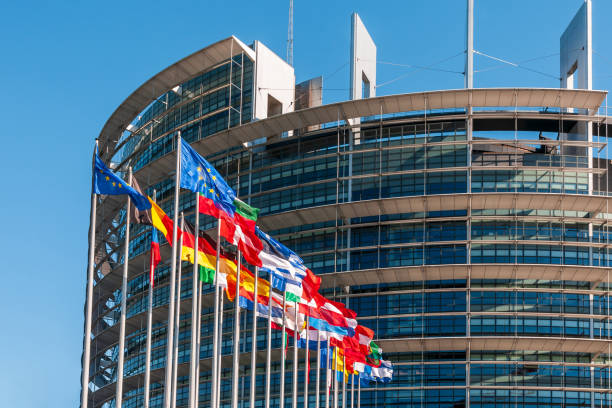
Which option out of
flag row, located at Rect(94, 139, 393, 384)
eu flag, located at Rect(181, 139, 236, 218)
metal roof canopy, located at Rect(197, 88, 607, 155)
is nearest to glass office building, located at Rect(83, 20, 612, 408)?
metal roof canopy, located at Rect(197, 88, 607, 155)

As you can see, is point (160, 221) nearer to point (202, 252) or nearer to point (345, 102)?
point (202, 252)

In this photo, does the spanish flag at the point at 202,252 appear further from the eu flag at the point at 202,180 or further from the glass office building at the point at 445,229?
the glass office building at the point at 445,229

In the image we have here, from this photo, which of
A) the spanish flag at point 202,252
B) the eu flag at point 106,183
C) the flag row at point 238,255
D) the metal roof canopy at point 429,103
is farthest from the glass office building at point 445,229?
the eu flag at point 106,183

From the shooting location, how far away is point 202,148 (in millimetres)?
85750

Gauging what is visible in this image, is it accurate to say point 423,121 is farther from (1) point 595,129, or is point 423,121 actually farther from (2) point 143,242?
(2) point 143,242

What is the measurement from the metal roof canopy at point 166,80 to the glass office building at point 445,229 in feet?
1.68

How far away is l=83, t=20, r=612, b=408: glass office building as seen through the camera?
74438mm

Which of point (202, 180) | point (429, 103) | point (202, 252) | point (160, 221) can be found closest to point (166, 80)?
point (429, 103)

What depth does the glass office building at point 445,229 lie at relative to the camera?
244 ft

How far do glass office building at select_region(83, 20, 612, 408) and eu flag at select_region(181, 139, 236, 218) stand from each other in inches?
1460

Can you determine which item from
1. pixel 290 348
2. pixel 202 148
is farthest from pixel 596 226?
pixel 202 148

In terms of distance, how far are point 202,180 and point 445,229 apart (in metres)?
40.9

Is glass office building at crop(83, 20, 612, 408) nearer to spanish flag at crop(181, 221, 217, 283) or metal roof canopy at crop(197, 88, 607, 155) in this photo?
metal roof canopy at crop(197, 88, 607, 155)

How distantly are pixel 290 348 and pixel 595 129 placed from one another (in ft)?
99.0
